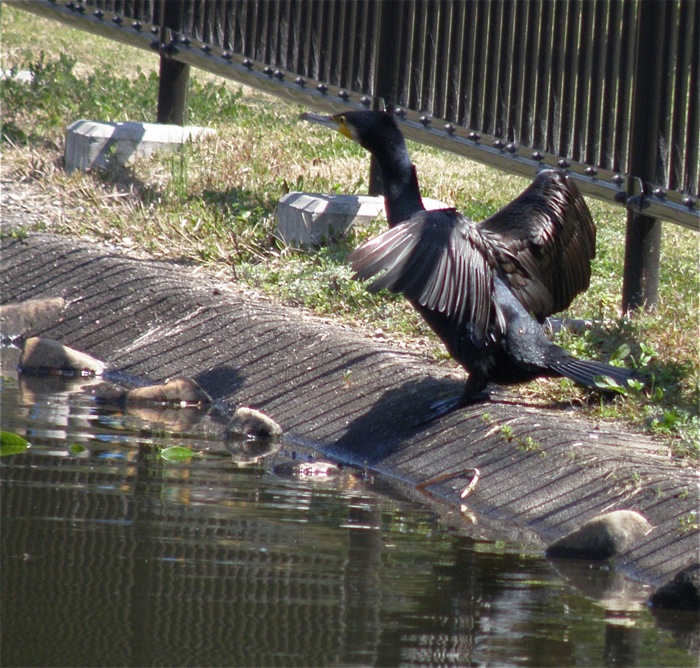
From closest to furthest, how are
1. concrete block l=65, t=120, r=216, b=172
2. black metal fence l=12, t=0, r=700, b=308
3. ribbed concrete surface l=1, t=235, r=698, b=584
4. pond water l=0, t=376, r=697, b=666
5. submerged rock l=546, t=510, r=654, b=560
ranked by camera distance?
pond water l=0, t=376, r=697, b=666
submerged rock l=546, t=510, r=654, b=560
ribbed concrete surface l=1, t=235, r=698, b=584
black metal fence l=12, t=0, r=700, b=308
concrete block l=65, t=120, r=216, b=172

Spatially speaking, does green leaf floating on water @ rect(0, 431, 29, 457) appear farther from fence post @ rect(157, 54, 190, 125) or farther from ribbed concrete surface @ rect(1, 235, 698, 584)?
fence post @ rect(157, 54, 190, 125)

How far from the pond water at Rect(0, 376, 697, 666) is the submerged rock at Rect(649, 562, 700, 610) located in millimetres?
59

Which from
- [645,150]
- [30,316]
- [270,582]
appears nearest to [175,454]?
[270,582]

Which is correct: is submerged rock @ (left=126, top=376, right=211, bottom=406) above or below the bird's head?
below

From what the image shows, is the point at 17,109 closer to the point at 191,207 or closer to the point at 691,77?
the point at 191,207

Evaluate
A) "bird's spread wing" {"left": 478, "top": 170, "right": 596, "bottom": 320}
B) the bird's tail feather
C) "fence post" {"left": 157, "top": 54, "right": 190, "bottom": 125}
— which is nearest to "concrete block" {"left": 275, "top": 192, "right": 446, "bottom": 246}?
"bird's spread wing" {"left": 478, "top": 170, "right": 596, "bottom": 320}

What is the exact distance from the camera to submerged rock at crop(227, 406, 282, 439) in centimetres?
605

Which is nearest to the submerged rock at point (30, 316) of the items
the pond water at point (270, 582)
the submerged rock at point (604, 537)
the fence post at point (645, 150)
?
the pond water at point (270, 582)

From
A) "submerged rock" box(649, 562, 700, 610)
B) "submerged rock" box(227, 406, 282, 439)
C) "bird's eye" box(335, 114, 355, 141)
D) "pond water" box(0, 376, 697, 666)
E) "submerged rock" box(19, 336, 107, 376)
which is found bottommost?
"submerged rock" box(19, 336, 107, 376)

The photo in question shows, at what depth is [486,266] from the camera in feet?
18.0

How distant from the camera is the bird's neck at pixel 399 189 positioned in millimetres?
6090

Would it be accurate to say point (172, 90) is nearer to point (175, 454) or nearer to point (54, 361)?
point (54, 361)

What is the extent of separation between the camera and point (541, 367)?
221 inches

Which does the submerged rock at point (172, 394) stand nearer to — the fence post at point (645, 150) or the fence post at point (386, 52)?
the fence post at point (645, 150)
